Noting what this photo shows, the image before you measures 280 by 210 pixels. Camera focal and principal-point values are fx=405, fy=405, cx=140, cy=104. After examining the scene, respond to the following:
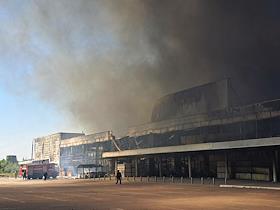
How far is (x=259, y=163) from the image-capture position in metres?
39.8

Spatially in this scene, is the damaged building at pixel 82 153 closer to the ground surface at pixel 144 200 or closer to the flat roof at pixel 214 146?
the flat roof at pixel 214 146

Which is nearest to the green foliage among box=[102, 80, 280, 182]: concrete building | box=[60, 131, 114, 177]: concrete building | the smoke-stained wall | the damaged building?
the damaged building

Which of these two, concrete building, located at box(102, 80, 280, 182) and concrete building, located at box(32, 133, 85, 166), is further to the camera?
concrete building, located at box(32, 133, 85, 166)

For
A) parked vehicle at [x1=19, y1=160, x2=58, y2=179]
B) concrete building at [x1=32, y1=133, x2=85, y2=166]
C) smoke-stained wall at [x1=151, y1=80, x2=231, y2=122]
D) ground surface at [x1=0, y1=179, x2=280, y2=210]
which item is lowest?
ground surface at [x1=0, y1=179, x2=280, y2=210]

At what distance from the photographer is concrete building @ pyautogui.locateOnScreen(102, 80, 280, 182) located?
3925cm

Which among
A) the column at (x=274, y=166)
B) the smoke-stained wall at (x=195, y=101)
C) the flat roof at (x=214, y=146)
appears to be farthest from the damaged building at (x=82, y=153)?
the column at (x=274, y=166)

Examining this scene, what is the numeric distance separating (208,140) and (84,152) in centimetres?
4488

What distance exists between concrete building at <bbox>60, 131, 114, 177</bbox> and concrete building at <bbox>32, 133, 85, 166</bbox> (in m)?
19.3

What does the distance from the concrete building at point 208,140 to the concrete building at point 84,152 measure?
6213 mm

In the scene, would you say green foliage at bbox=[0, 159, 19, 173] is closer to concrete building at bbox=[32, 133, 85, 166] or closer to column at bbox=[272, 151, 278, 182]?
concrete building at bbox=[32, 133, 85, 166]

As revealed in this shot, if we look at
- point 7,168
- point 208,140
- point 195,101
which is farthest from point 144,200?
point 7,168

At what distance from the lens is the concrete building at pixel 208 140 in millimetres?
39250

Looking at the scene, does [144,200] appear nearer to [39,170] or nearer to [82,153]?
[39,170]

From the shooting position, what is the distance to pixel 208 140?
50406 mm
